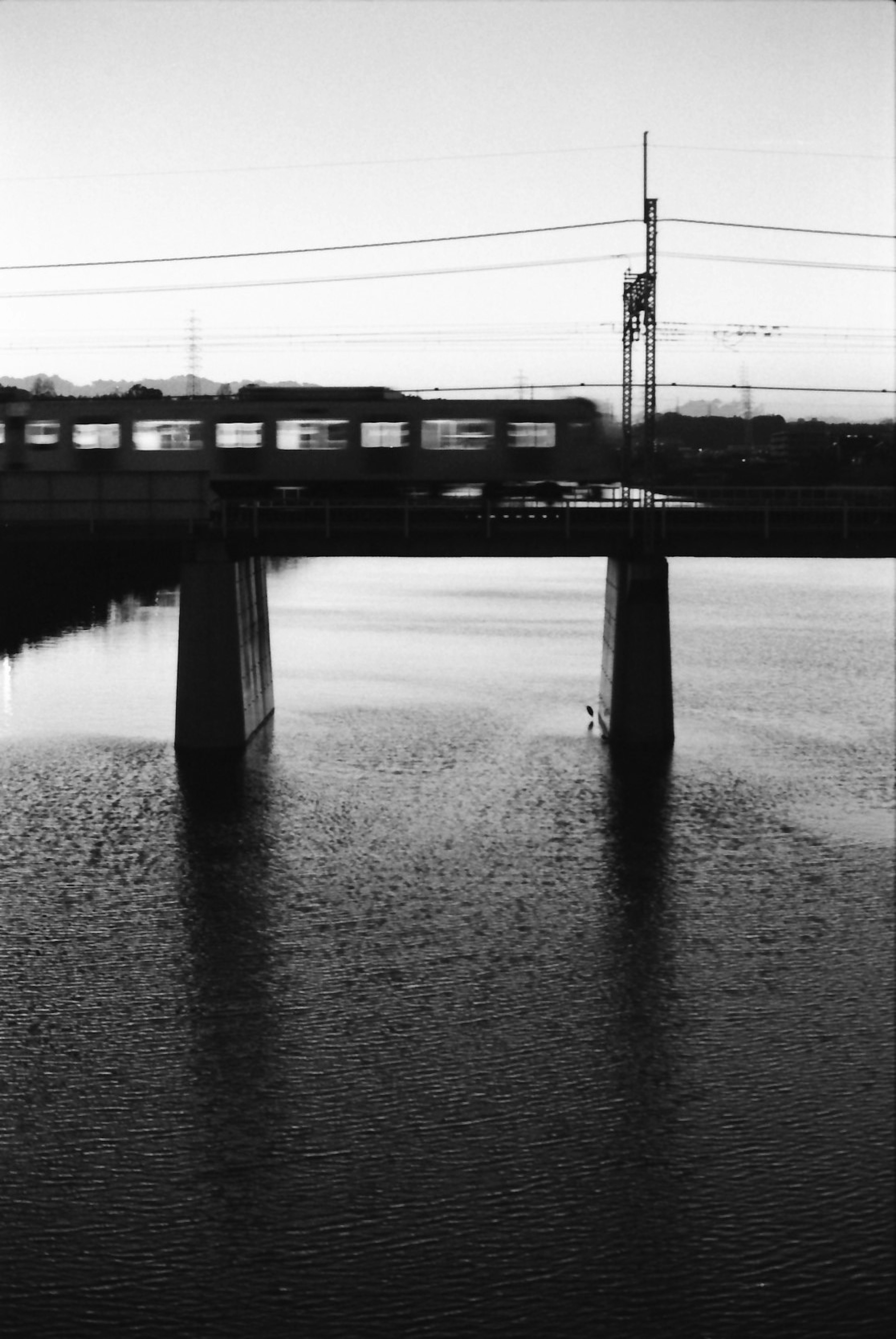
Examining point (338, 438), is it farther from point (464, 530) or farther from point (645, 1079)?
point (645, 1079)

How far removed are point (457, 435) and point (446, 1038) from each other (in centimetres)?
2869

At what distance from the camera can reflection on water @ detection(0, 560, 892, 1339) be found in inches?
671

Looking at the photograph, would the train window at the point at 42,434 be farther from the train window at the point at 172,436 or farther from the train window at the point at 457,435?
the train window at the point at 457,435

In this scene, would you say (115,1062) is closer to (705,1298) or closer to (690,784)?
(705,1298)

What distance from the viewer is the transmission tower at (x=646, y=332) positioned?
3834 centimetres

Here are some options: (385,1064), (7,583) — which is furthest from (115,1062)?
(7,583)

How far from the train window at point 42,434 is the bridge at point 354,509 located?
6 cm

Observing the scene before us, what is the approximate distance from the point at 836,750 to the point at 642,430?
24480mm

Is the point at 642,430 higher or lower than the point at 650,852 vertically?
higher

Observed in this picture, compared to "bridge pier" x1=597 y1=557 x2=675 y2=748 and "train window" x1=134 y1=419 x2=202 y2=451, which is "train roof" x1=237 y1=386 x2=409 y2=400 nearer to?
"train window" x1=134 y1=419 x2=202 y2=451

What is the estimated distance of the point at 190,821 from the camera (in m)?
36.9

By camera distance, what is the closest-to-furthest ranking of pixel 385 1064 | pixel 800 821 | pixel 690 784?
1. pixel 385 1064
2. pixel 800 821
3. pixel 690 784

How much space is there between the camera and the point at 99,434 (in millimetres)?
48844

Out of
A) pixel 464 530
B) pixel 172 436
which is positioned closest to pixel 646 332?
pixel 464 530
